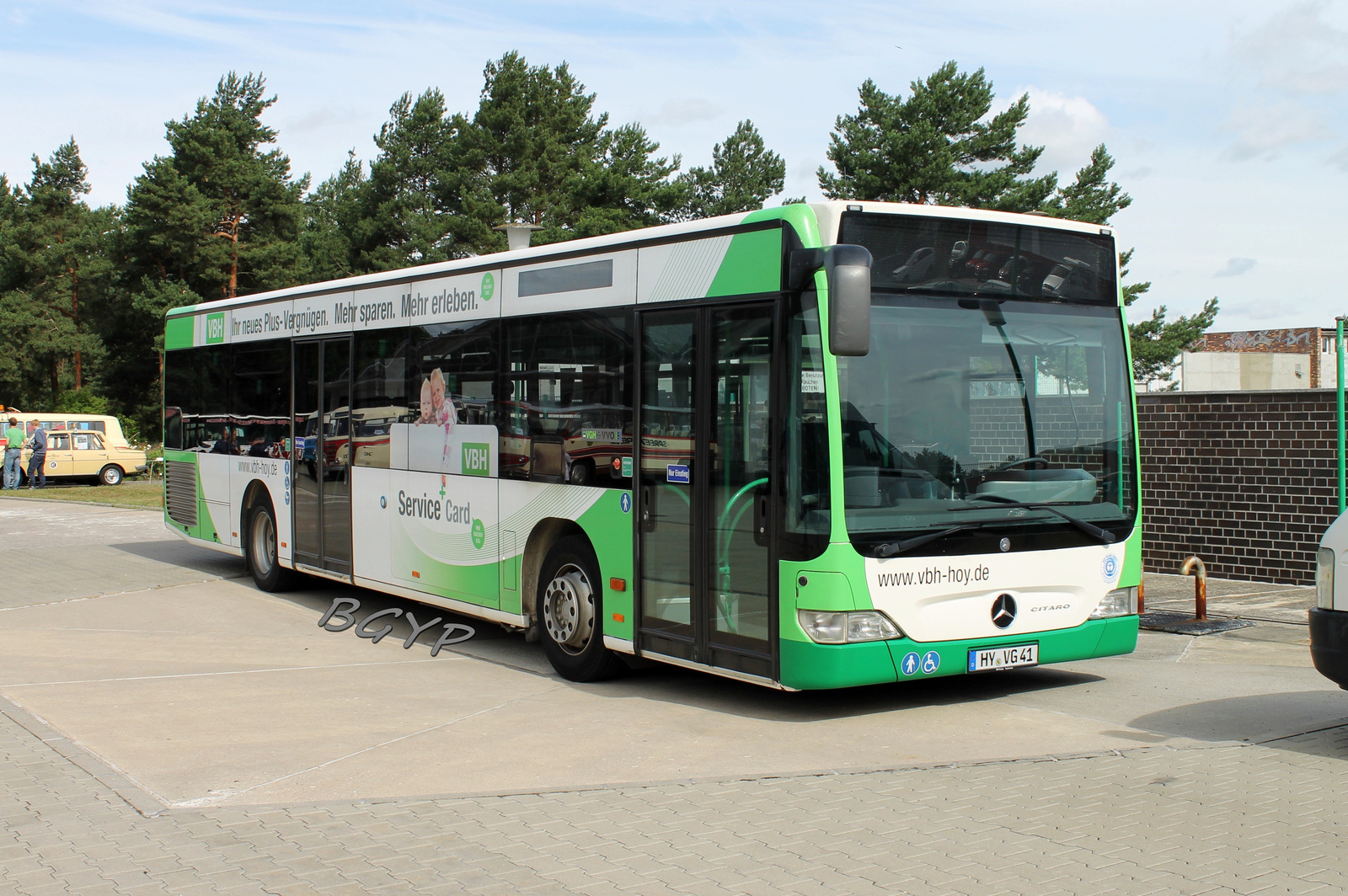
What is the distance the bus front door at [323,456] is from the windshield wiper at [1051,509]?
6.66 meters

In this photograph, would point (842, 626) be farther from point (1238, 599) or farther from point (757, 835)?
point (1238, 599)

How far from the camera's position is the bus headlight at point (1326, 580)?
21.0 feet

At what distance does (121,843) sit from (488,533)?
15.4 ft

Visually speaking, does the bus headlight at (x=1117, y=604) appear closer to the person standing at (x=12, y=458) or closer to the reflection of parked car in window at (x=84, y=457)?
the person standing at (x=12, y=458)

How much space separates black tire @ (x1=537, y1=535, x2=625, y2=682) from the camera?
852 centimetres

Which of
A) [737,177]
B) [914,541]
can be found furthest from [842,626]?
[737,177]

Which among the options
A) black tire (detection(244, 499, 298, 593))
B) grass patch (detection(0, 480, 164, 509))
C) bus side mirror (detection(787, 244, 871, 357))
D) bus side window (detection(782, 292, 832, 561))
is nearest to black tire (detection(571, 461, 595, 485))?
bus side window (detection(782, 292, 832, 561))

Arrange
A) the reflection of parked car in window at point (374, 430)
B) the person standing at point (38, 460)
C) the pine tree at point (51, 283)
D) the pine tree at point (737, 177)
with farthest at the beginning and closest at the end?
1. the pine tree at point (51, 283)
2. the pine tree at point (737, 177)
3. the person standing at point (38, 460)
4. the reflection of parked car in window at point (374, 430)

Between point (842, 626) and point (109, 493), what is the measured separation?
1189 inches

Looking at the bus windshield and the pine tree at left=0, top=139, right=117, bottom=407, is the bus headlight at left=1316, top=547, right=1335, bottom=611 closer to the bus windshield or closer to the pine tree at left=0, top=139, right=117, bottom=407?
the bus windshield

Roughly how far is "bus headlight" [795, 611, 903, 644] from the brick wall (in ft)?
23.8

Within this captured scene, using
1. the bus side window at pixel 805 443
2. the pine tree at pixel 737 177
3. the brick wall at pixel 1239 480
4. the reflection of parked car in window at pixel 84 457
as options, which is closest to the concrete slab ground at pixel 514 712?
the bus side window at pixel 805 443

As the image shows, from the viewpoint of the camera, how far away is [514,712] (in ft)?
25.8

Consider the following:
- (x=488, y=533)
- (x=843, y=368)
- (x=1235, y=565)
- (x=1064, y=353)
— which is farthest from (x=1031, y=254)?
(x=1235, y=565)
